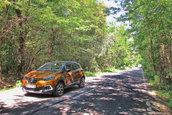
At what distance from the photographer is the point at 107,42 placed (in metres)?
24.0

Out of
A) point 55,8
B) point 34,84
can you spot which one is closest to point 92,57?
point 55,8

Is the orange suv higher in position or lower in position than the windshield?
lower

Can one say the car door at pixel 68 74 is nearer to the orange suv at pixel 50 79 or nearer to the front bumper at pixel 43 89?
the orange suv at pixel 50 79

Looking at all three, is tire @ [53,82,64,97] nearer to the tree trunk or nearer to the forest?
the forest

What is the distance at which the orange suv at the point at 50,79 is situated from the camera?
662cm

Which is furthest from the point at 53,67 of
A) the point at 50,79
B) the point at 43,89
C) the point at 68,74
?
the point at 43,89

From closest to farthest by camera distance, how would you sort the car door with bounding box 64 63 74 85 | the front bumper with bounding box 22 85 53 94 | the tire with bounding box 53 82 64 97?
the front bumper with bounding box 22 85 53 94 → the tire with bounding box 53 82 64 97 → the car door with bounding box 64 63 74 85

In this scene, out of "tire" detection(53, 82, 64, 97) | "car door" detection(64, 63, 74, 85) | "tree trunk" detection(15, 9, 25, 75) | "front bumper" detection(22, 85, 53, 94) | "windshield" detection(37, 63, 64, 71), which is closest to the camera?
"front bumper" detection(22, 85, 53, 94)

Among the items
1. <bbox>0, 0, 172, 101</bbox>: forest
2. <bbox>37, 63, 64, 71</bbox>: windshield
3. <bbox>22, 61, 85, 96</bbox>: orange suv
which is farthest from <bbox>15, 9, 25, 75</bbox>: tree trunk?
<bbox>22, 61, 85, 96</bbox>: orange suv

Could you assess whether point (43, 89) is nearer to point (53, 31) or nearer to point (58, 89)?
point (58, 89)

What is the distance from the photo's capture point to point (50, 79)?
678cm

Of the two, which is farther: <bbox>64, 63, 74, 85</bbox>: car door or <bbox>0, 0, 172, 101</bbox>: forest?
<bbox>0, 0, 172, 101</bbox>: forest

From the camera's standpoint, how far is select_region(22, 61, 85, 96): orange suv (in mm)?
6625

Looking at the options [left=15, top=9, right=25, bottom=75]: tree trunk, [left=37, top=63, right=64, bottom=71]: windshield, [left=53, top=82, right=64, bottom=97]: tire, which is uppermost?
[left=15, top=9, right=25, bottom=75]: tree trunk
